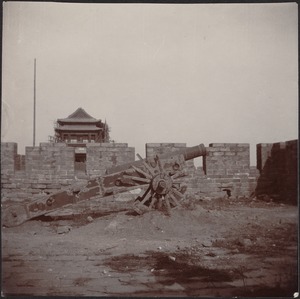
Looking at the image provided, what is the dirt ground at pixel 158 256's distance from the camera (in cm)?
441

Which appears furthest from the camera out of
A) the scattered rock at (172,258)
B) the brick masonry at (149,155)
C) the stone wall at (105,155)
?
the stone wall at (105,155)

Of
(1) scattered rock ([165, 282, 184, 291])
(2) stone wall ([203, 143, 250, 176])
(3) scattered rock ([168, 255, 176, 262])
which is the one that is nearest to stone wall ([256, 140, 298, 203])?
(2) stone wall ([203, 143, 250, 176])

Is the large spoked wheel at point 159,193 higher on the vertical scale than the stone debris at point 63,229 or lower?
higher

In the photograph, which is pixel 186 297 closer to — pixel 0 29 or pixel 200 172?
pixel 200 172

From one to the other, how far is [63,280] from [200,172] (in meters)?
4.31

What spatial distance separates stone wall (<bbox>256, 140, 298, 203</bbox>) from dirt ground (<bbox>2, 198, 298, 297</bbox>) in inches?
13.9

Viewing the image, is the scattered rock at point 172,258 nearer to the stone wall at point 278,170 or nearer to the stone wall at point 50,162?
the stone wall at point 278,170

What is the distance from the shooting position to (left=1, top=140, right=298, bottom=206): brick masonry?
702cm

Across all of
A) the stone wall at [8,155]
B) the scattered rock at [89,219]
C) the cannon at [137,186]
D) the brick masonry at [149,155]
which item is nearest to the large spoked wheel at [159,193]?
the cannon at [137,186]

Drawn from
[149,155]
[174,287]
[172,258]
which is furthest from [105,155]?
[174,287]

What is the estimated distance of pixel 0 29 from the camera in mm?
4766

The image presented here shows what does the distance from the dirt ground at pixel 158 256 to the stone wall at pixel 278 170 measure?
0.35m

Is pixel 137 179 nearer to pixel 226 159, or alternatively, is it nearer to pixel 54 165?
pixel 54 165

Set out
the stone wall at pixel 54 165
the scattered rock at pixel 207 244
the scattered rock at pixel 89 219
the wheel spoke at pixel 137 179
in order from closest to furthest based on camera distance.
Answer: the scattered rock at pixel 207 244 → the scattered rock at pixel 89 219 → the wheel spoke at pixel 137 179 → the stone wall at pixel 54 165
